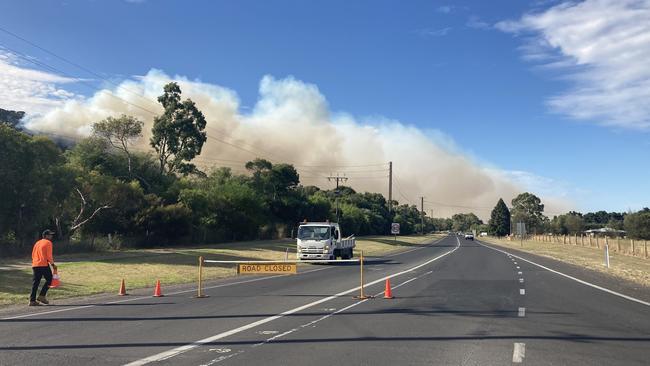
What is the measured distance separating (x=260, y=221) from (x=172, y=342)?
182 ft

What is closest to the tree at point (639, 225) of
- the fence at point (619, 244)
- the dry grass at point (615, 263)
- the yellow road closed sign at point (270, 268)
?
the fence at point (619, 244)

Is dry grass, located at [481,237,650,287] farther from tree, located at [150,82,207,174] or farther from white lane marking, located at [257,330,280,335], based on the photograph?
tree, located at [150,82,207,174]

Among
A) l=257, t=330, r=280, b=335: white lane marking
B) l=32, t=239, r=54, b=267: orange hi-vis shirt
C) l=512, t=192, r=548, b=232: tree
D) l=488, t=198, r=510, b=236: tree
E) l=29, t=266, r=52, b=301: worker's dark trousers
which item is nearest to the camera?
l=257, t=330, r=280, b=335: white lane marking

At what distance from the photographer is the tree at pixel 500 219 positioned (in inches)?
7569

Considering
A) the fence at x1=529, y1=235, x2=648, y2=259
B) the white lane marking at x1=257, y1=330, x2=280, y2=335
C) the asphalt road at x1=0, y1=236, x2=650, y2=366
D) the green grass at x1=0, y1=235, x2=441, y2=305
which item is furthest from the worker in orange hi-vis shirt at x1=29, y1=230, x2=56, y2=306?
the fence at x1=529, y1=235, x2=648, y2=259

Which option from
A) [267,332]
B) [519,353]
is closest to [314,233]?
[267,332]

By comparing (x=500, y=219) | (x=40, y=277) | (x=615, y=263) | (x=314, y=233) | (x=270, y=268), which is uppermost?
(x=500, y=219)

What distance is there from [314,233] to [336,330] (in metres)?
24.9

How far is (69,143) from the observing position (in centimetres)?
6372

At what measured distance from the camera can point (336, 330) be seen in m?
10.8

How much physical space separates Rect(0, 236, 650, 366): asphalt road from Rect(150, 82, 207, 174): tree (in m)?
51.0

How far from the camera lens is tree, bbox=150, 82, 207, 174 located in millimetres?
66688

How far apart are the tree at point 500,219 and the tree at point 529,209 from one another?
23.8 feet

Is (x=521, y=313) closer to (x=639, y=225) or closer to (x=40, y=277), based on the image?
(x=40, y=277)
